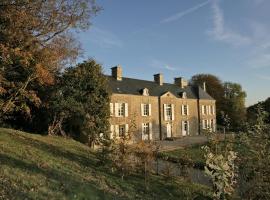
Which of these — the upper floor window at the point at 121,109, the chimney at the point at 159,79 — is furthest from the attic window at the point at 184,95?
the upper floor window at the point at 121,109

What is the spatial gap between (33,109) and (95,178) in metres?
17.4

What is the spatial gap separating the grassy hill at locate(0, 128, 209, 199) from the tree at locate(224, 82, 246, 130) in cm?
4508

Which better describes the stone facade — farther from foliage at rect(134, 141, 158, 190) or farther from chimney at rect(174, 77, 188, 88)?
foliage at rect(134, 141, 158, 190)

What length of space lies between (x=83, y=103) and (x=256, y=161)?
1922 centimetres

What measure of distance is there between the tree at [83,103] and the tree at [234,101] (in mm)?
33588

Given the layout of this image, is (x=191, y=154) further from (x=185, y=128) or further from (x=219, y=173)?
(x=219, y=173)

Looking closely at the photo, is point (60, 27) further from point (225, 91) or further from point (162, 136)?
point (225, 91)

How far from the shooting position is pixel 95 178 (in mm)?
11312

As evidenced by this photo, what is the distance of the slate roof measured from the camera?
37.3 metres

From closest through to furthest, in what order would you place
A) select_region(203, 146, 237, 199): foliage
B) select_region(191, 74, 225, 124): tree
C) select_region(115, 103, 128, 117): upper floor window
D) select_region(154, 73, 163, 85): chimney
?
select_region(203, 146, 237, 199): foliage, select_region(115, 103, 128, 117): upper floor window, select_region(154, 73, 163, 85): chimney, select_region(191, 74, 225, 124): tree

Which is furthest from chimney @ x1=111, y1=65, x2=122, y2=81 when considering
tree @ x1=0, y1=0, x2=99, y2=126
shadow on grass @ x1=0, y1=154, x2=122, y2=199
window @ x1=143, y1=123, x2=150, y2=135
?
shadow on grass @ x1=0, y1=154, x2=122, y2=199

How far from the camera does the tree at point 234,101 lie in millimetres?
59912

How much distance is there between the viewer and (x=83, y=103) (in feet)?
86.5

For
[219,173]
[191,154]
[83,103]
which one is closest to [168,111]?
[191,154]
